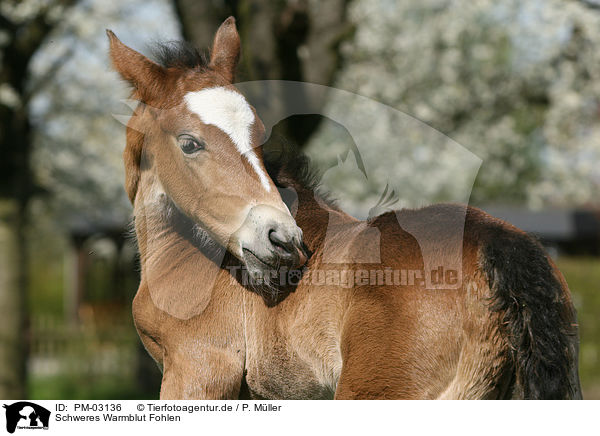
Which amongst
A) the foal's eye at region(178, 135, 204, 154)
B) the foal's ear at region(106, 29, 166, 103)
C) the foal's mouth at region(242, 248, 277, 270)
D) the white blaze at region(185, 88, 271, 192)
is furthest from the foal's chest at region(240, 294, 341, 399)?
the foal's ear at region(106, 29, 166, 103)

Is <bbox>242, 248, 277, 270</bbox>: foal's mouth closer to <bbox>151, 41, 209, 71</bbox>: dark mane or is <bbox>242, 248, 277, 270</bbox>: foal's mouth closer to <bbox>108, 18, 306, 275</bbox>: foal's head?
<bbox>108, 18, 306, 275</bbox>: foal's head

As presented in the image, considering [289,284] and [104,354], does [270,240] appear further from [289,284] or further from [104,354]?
[104,354]

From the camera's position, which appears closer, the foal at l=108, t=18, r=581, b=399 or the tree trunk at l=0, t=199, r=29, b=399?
the foal at l=108, t=18, r=581, b=399

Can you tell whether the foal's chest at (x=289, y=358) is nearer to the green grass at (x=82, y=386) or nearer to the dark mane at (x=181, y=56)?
the dark mane at (x=181, y=56)

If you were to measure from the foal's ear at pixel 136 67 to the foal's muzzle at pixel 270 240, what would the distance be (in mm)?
611

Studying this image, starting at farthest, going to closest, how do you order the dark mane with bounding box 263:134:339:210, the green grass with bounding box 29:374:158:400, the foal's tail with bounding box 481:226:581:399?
the green grass with bounding box 29:374:158:400
the dark mane with bounding box 263:134:339:210
the foal's tail with bounding box 481:226:581:399

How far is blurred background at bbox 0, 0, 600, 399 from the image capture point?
15.3ft

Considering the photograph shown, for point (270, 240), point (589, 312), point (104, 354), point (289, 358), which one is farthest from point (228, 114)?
point (104, 354)

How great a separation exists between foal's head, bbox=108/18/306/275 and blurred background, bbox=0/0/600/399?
1561mm

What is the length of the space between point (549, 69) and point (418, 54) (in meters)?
2.18
